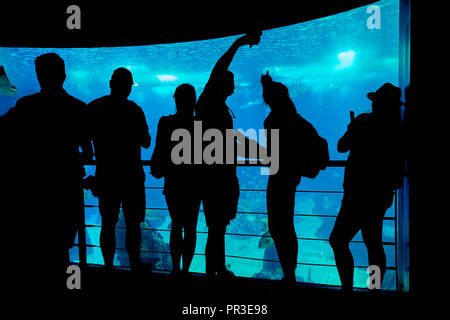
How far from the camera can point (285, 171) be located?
2021mm

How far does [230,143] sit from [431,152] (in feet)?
4.69

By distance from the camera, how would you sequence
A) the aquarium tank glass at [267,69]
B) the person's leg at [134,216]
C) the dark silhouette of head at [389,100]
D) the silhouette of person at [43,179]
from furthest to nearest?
the aquarium tank glass at [267,69]
the person's leg at [134,216]
the dark silhouette of head at [389,100]
the silhouette of person at [43,179]

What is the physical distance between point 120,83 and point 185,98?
1.71 ft

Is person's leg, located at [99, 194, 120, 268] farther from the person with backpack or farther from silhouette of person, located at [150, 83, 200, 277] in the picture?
the person with backpack

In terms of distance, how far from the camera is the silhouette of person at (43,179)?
173 cm

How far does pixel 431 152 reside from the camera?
1854 mm

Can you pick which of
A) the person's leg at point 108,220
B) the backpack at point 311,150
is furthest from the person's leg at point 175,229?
the backpack at point 311,150

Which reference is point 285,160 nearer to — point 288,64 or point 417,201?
point 417,201

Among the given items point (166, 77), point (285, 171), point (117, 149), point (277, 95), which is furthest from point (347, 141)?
point (166, 77)

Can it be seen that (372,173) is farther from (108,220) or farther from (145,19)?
(145,19)

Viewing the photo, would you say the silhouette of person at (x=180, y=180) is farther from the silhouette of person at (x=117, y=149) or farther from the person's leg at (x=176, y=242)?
the silhouette of person at (x=117, y=149)

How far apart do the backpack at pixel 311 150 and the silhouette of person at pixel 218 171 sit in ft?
1.84
